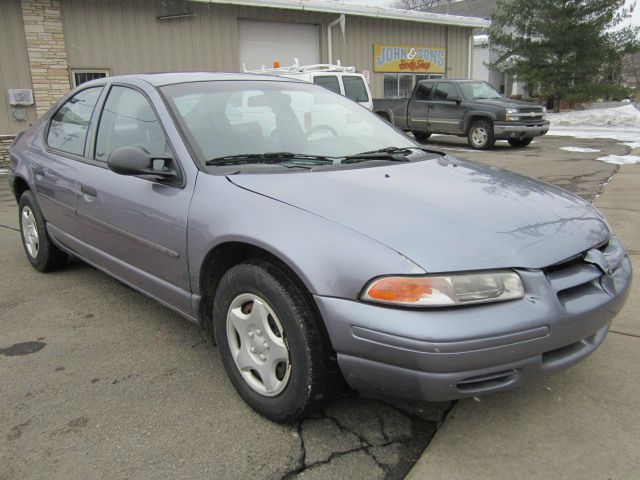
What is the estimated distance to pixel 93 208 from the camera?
3500 mm

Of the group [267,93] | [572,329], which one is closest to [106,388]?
[267,93]

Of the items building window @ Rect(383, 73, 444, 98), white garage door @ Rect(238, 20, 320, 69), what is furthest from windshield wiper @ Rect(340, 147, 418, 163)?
building window @ Rect(383, 73, 444, 98)

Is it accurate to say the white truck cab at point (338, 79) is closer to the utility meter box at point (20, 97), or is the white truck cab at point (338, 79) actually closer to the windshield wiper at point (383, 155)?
the utility meter box at point (20, 97)

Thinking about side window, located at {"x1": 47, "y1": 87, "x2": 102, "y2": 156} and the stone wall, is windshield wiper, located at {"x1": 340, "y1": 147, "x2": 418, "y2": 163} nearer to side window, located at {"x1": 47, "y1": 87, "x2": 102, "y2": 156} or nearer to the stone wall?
side window, located at {"x1": 47, "y1": 87, "x2": 102, "y2": 156}

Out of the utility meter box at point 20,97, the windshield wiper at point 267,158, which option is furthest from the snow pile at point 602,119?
the windshield wiper at point 267,158

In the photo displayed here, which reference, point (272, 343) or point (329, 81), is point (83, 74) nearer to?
point (329, 81)

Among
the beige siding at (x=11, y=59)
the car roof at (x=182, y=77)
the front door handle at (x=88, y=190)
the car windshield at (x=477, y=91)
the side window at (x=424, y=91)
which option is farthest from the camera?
the side window at (x=424, y=91)

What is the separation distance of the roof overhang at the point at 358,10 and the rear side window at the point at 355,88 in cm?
421

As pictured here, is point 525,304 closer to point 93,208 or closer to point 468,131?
point 93,208

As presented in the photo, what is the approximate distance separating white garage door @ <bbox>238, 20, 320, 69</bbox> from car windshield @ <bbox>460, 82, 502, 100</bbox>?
193 inches

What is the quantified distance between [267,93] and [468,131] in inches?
460

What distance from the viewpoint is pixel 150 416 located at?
260 cm

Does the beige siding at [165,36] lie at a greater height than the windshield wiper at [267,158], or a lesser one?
greater

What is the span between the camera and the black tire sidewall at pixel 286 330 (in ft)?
7.29
